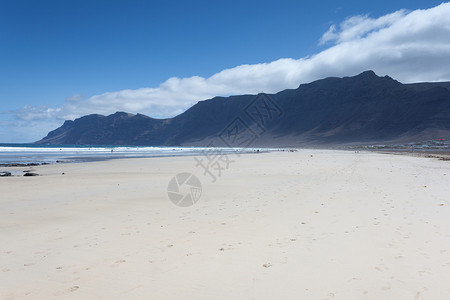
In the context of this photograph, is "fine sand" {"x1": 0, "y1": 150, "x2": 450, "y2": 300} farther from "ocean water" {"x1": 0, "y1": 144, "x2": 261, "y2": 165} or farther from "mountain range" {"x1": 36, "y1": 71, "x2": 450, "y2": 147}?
"mountain range" {"x1": 36, "y1": 71, "x2": 450, "y2": 147}

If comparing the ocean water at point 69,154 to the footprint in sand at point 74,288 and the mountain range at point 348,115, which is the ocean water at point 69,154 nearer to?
the footprint in sand at point 74,288

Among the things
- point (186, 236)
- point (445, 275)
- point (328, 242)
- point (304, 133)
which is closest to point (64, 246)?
point (186, 236)

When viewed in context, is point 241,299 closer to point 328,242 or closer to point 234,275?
point 234,275

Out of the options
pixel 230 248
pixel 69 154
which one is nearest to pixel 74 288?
pixel 230 248

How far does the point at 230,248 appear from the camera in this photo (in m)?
4.95

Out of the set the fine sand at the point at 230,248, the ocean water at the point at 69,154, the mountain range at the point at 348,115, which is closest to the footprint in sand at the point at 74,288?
the fine sand at the point at 230,248

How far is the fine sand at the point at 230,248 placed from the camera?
3588 mm

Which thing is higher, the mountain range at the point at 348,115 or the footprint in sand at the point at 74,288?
the mountain range at the point at 348,115

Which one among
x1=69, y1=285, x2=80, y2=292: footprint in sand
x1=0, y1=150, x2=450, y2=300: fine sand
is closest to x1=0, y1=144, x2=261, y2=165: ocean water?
x1=0, y1=150, x2=450, y2=300: fine sand

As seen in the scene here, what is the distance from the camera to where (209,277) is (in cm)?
389

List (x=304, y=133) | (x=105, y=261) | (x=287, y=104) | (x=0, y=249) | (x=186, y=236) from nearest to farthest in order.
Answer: (x=105, y=261)
(x=0, y=249)
(x=186, y=236)
(x=304, y=133)
(x=287, y=104)

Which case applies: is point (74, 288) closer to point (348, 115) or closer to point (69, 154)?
point (69, 154)

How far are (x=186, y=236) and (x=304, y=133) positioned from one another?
151310 millimetres

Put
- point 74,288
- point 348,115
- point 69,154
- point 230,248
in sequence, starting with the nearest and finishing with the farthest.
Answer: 1. point 74,288
2. point 230,248
3. point 69,154
4. point 348,115
